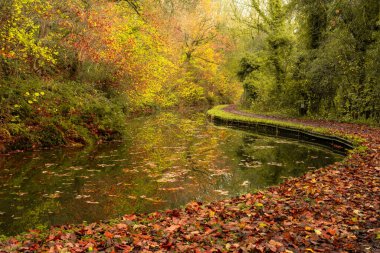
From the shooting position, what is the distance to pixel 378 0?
711 inches

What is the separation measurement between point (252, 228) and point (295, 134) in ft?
47.8

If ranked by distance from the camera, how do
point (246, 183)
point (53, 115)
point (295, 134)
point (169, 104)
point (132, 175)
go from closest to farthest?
point (246, 183) < point (132, 175) < point (53, 115) < point (295, 134) < point (169, 104)

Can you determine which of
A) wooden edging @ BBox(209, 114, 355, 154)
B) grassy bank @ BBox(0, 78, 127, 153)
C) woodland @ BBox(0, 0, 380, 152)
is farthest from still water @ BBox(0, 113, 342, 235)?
woodland @ BBox(0, 0, 380, 152)

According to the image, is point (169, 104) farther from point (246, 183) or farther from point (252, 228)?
point (252, 228)

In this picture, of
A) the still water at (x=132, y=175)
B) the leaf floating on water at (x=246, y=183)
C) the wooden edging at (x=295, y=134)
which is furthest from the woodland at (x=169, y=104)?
the leaf floating on water at (x=246, y=183)

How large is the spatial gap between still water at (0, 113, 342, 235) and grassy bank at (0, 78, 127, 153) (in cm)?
86

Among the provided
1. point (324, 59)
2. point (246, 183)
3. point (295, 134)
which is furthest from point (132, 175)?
point (324, 59)

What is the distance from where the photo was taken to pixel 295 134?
19.0m

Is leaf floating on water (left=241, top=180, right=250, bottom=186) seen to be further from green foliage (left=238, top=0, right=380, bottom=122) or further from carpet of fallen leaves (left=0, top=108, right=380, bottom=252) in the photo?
green foliage (left=238, top=0, right=380, bottom=122)

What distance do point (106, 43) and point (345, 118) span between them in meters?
Result: 15.2

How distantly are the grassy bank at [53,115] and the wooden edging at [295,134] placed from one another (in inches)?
368

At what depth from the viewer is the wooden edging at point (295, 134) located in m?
14.7

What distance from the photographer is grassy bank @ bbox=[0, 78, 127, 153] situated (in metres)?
13.4

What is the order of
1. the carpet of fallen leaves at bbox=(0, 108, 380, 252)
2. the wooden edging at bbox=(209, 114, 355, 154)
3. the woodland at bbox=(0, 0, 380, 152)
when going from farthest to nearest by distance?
the wooden edging at bbox=(209, 114, 355, 154)
the woodland at bbox=(0, 0, 380, 152)
the carpet of fallen leaves at bbox=(0, 108, 380, 252)
